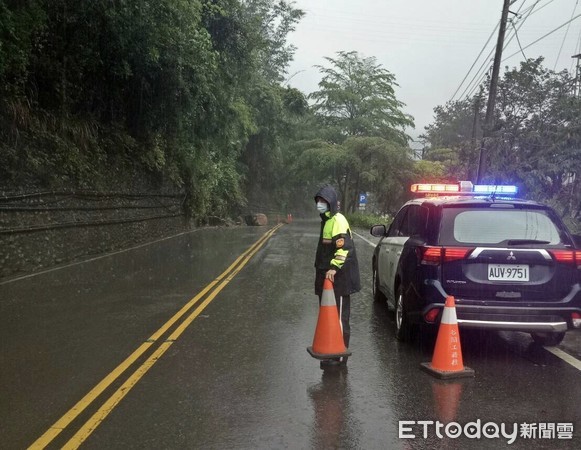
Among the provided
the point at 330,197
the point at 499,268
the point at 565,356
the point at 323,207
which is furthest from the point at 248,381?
the point at 565,356

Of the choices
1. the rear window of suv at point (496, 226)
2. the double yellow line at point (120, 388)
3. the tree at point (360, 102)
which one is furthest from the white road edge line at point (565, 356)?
Answer: the tree at point (360, 102)

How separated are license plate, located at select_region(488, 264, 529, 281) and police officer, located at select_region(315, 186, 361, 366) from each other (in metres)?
1.39

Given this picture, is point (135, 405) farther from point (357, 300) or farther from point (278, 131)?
point (278, 131)

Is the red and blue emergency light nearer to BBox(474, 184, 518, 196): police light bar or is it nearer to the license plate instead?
BBox(474, 184, 518, 196): police light bar

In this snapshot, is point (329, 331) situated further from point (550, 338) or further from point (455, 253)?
point (550, 338)

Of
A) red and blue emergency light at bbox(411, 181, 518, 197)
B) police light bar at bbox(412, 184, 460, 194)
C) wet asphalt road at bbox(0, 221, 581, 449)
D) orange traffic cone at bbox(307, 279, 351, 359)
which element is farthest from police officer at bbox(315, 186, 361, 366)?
police light bar at bbox(412, 184, 460, 194)

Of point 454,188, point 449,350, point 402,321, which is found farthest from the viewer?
point 454,188

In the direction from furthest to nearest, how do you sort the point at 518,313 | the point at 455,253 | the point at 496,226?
1. the point at 496,226
2. the point at 455,253
3. the point at 518,313

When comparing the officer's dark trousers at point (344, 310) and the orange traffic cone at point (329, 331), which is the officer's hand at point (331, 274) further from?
the officer's dark trousers at point (344, 310)

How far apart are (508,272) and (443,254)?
66cm

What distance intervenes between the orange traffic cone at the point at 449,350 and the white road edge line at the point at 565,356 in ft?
4.26

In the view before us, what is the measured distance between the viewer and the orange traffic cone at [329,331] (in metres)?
5.56

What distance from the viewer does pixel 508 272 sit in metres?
5.62

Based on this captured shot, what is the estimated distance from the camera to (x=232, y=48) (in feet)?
68.1
